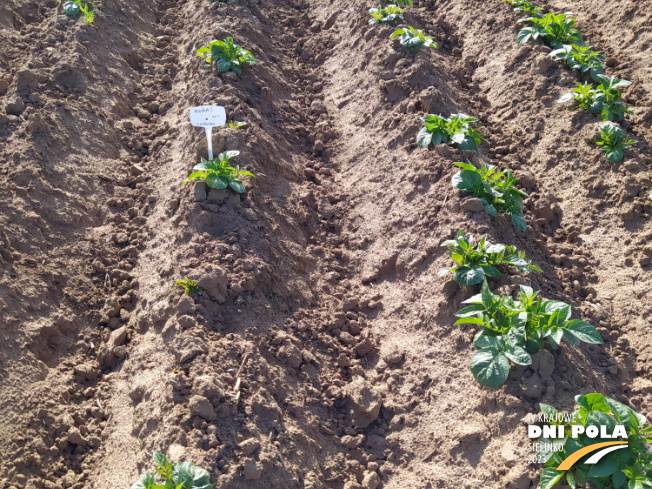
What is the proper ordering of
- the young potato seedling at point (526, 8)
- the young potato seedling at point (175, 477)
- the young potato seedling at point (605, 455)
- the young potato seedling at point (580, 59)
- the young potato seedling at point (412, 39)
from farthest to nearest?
the young potato seedling at point (526, 8), the young potato seedling at point (412, 39), the young potato seedling at point (580, 59), the young potato seedling at point (175, 477), the young potato seedling at point (605, 455)

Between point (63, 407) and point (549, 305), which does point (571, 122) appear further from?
point (63, 407)

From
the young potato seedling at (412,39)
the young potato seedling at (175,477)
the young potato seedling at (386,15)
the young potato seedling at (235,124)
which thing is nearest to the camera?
the young potato seedling at (175,477)

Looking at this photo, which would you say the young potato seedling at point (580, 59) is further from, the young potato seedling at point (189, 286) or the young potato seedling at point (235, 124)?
the young potato seedling at point (189, 286)

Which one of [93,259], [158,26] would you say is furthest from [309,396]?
[158,26]

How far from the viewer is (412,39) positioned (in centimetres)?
552

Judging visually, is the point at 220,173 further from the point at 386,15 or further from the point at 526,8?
the point at 526,8

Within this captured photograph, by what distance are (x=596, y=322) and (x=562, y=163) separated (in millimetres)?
1690

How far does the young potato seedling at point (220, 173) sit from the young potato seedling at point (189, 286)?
0.83m

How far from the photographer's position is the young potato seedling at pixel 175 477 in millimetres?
2707

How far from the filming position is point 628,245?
438 centimetres

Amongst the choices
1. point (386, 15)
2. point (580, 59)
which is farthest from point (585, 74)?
point (386, 15)

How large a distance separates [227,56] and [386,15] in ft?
6.42

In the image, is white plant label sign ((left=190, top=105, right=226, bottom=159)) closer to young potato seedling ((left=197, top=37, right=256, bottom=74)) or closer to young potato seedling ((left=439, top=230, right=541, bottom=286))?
young potato seedling ((left=197, top=37, right=256, bottom=74))

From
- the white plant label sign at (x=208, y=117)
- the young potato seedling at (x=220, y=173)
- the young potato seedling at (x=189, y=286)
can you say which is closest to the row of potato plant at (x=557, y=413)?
the young potato seedling at (x=189, y=286)
